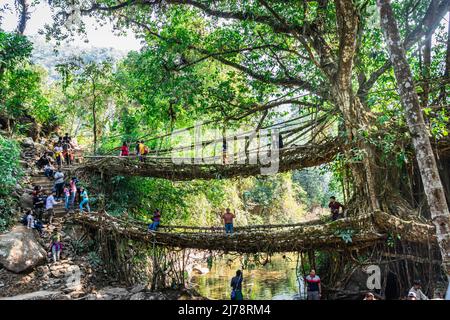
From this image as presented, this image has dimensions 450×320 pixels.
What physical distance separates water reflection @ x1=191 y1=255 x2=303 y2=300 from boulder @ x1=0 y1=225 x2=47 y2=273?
14.1ft

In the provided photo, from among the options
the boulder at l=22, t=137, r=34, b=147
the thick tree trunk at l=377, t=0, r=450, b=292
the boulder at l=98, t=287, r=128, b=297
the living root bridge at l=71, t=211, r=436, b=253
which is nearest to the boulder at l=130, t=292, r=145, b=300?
the boulder at l=98, t=287, r=128, b=297

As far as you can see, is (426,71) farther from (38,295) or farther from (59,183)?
(59,183)

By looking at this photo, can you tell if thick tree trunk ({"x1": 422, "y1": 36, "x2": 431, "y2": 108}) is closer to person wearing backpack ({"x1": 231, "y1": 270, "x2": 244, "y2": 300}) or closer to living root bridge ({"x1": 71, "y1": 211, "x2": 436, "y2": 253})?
living root bridge ({"x1": 71, "y1": 211, "x2": 436, "y2": 253})

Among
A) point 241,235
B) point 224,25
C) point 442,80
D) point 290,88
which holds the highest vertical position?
point 224,25

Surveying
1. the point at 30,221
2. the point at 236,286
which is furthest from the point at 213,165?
the point at 30,221

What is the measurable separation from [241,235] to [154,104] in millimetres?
3730

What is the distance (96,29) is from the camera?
8734 millimetres

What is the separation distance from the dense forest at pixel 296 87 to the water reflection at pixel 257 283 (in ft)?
7.73

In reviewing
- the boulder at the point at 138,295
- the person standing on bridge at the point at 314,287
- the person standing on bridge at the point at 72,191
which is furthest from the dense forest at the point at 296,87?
the boulder at the point at 138,295

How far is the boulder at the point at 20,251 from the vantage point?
7738 millimetres

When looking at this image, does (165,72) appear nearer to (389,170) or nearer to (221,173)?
(221,173)

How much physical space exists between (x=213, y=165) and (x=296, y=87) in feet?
8.97
